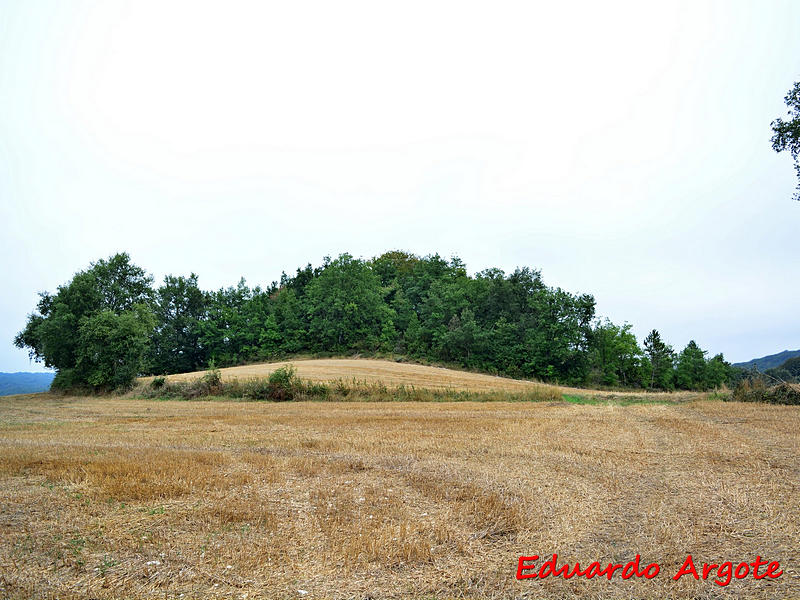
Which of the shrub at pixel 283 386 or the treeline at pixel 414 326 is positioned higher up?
the treeline at pixel 414 326

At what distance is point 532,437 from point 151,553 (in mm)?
10285

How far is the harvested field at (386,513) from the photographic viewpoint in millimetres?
4521

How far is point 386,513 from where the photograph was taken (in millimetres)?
6457

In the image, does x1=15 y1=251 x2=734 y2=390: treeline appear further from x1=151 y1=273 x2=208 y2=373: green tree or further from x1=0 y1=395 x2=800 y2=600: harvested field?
x1=0 y1=395 x2=800 y2=600: harvested field

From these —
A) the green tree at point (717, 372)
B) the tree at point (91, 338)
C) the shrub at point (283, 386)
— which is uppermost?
the tree at point (91, 338)

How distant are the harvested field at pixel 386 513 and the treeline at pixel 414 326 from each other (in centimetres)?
4179

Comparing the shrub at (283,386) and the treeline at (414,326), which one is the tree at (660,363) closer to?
the treeline at (414,326)

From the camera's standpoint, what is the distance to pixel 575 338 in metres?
53.4

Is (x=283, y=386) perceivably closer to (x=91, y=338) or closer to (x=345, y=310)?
(x=91, y=338)

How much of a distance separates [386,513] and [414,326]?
59589mm

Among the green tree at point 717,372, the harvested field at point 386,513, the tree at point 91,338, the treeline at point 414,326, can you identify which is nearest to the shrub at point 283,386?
the tree at point 91,338

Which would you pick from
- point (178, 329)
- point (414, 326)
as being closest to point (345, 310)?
point (414, 326)

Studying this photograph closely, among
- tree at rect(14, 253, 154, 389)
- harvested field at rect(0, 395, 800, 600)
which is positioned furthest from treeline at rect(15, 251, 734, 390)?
harvested field at rect(0, 395, 800, 600)

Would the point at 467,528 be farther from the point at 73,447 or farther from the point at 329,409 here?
the point at 329,409
